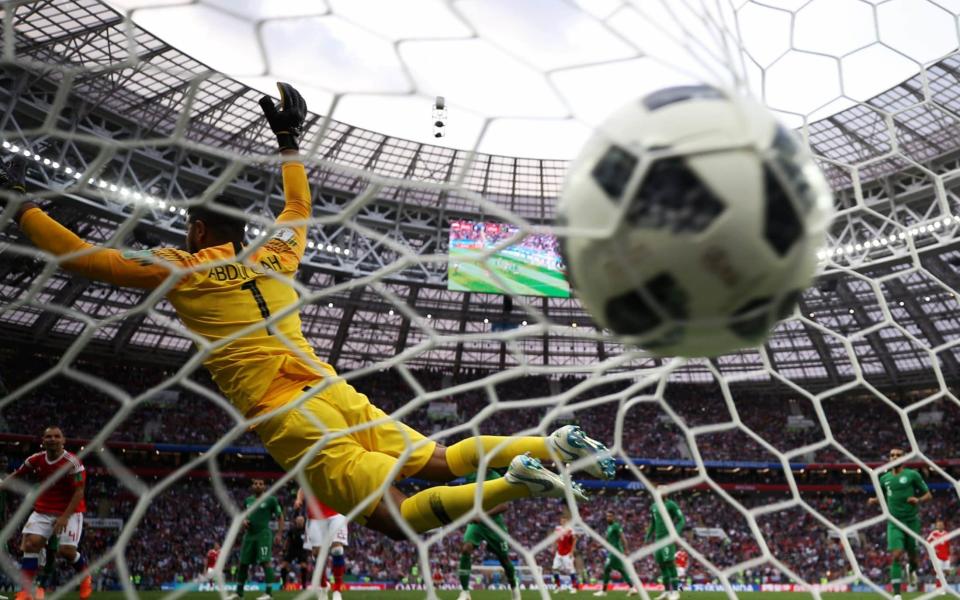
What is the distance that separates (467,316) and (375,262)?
5.98m

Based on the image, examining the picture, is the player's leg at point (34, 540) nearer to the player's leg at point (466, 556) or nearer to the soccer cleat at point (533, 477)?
the player's leg at point (466, 556)

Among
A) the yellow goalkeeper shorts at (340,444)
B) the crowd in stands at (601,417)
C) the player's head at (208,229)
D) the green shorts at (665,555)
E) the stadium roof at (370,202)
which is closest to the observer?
the yellow goalkeeper shorts at (340,444)

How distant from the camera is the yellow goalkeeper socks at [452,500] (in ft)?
10.2

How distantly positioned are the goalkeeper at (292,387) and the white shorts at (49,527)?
371cm

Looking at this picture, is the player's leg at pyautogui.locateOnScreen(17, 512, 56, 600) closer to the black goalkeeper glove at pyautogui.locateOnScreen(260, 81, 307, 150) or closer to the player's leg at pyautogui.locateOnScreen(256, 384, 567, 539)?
the player's leg at pyautogui.locateOnScreen(256, 384, 567, 539)

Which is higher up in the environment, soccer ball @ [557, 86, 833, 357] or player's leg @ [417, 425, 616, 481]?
soccer ball @ [557, 86, 833, 357]

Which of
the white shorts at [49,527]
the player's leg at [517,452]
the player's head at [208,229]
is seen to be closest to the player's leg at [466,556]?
the white shorts at [49,527]

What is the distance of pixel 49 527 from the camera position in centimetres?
615

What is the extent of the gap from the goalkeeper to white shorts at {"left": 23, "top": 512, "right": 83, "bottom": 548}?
3.71m

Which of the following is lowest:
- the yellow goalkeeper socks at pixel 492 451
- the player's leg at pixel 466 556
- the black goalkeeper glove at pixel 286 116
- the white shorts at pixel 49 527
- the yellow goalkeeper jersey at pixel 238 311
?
the player's leg at pixel 466 556

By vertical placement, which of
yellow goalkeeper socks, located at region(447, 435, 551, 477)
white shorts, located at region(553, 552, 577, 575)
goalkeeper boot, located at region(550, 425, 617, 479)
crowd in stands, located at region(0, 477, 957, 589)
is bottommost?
crowd in stands, located at region(0, 477, 957, 589)

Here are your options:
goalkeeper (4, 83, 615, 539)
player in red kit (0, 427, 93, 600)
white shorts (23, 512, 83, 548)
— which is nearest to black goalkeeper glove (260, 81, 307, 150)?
goalkeeper (4, 83, 615, 539)

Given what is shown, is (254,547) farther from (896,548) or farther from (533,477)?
(896,548)

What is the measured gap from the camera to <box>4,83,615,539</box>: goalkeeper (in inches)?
121
